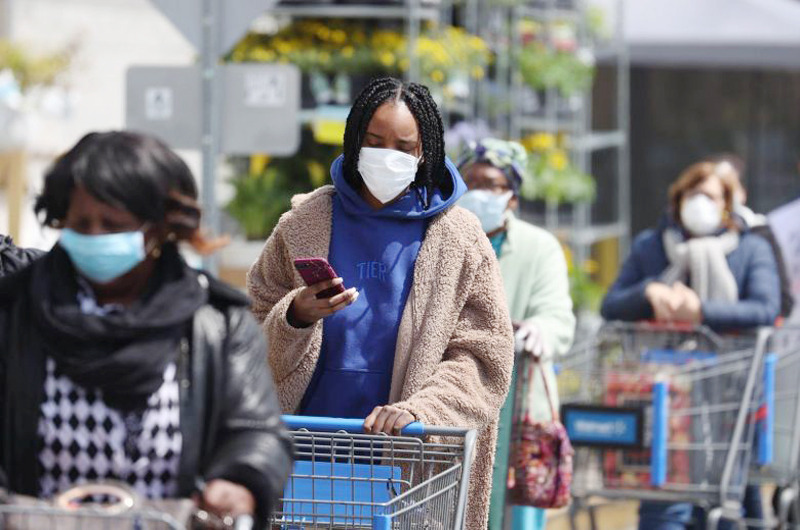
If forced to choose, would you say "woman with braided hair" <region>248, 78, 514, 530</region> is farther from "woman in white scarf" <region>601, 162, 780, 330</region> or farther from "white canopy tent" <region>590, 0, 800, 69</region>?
"white canopy tent" <region>590, 0, 800, 69</region>

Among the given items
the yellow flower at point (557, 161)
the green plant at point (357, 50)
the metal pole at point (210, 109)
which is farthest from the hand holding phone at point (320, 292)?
the yellow flower at point (557, 161)

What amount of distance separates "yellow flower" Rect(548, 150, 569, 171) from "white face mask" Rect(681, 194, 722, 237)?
531cm

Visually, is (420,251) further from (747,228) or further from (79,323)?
(747,228)

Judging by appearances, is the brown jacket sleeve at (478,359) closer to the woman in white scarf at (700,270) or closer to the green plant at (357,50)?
the woman in white scarf at (700,270)

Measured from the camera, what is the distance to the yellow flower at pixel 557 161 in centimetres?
1301

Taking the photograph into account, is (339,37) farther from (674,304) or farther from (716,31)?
(716,31)

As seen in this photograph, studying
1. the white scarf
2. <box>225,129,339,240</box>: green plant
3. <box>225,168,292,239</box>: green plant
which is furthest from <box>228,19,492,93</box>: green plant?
the white scarf

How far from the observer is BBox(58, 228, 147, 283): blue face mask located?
2988 millimetres

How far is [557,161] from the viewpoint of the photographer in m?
13.1

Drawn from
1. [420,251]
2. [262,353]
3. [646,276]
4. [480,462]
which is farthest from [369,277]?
[646,276]

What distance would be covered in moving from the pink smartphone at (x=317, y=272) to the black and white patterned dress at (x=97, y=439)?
1100mm

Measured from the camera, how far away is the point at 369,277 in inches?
181

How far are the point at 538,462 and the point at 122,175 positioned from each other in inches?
123

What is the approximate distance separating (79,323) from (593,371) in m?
4.29
